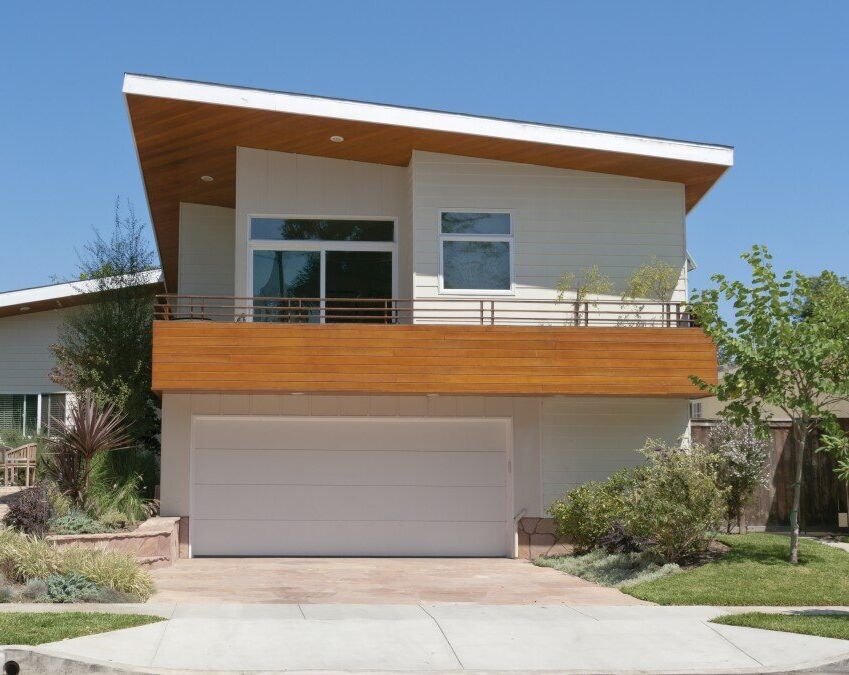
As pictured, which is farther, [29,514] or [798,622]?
[29,514]

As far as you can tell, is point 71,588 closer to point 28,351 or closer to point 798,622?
point 798,622

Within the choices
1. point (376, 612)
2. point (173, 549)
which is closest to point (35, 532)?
point (173, 549)

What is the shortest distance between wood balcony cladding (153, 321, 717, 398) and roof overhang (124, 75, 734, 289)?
3173mm

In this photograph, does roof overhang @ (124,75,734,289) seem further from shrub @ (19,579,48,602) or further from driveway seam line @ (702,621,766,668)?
driveway seam line @ (702,621,766,668)

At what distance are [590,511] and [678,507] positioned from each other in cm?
241

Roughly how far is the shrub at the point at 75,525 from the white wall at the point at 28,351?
11.6 meters

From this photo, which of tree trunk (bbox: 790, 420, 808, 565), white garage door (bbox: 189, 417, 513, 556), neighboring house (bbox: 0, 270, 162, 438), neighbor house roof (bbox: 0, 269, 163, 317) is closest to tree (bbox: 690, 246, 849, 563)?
tree trunk (bbox: 790, 420, 808, 565)

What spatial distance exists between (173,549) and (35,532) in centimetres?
266

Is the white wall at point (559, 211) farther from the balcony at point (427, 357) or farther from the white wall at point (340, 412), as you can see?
the white wall at point (340, 412)

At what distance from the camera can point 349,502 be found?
17969 millimetres

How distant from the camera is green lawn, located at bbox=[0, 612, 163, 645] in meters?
9.30

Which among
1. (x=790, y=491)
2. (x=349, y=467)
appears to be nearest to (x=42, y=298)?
(x=349, y=467)

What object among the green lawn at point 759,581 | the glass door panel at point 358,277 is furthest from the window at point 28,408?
the green lawn at point 759,581

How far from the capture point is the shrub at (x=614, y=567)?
1415 cm
